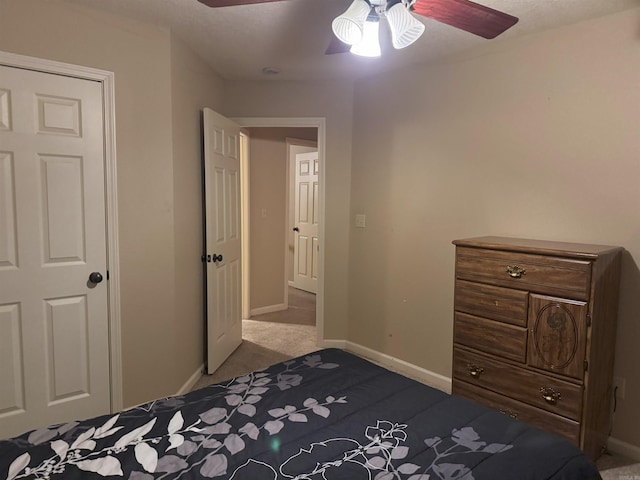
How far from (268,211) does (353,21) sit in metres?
3.60

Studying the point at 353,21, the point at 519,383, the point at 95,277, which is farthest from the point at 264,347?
the point at 353,21

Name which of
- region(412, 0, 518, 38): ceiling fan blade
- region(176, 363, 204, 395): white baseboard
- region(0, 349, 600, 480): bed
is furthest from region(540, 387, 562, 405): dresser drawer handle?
region(176, 363, 204, 395): white baseboard

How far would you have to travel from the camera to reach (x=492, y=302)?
237 cm

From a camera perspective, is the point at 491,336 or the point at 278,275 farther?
the point at 278,275

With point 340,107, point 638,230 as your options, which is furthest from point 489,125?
point 340,107

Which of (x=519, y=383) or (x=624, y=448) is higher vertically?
(x=519, y=383)

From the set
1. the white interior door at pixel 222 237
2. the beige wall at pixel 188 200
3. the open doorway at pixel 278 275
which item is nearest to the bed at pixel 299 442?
the beige wall at pixel 188 200

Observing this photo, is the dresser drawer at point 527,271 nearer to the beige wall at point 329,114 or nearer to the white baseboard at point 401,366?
the white baseboard at point 401,366

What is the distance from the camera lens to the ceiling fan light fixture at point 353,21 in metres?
1.62

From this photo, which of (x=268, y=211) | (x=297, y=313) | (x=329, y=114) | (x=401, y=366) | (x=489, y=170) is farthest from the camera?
(x=297, y=313)

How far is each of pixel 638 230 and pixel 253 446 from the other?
2.25m

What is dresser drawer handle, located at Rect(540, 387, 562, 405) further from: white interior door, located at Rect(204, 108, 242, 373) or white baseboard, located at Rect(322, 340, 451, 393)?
white interior door, located at Rect(204, 108, 242, 373)

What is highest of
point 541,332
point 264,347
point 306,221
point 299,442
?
point 306,221

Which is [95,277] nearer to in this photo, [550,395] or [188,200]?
[188,200]
